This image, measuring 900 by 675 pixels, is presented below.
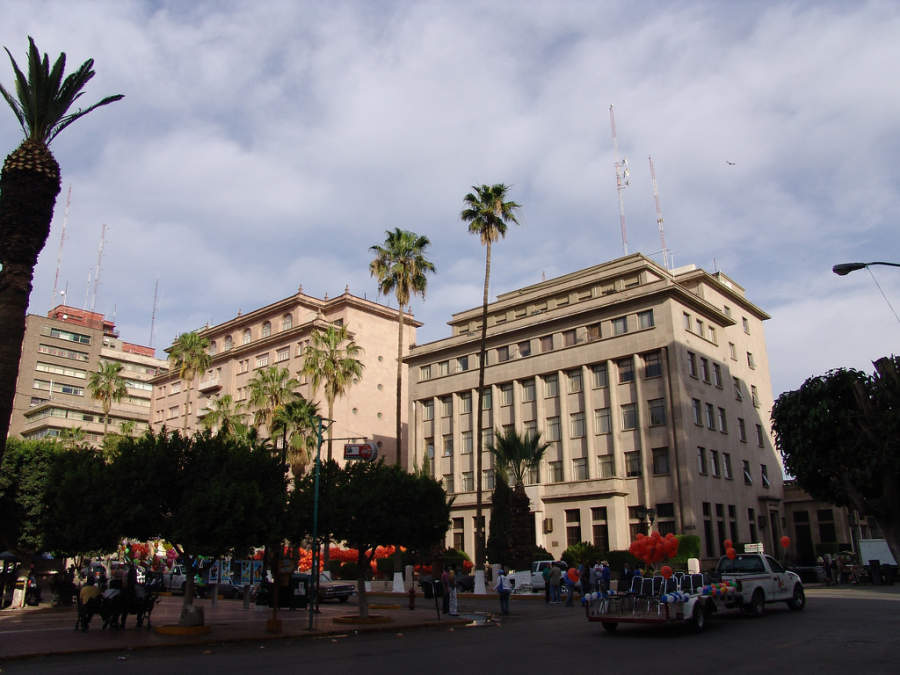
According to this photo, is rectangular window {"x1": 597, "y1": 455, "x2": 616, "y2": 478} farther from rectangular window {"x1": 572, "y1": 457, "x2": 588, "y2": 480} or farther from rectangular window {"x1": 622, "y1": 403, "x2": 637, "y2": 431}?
rectangular window {"x1": 622, "y1": 403, "x2": 637, "y2": 431}

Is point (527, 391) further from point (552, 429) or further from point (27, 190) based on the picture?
point (27, 190)

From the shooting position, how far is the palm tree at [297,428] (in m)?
50.9

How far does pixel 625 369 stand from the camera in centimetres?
5178

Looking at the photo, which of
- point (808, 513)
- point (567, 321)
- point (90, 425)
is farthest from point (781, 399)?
point (90, 425)

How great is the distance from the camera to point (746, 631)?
698 inches

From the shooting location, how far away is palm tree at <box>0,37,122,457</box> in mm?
15078

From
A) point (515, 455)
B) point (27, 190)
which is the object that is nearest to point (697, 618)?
point (27, 190)

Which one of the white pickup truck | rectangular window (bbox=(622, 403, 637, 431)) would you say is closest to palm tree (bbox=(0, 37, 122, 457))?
the white pickup truck

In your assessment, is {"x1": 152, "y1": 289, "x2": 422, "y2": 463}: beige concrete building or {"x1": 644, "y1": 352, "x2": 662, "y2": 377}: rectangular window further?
{"x1": 152, "y1": 289, "x2": 422, "y2": 463}: beige concrete building

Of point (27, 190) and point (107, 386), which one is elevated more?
point (107, 386)

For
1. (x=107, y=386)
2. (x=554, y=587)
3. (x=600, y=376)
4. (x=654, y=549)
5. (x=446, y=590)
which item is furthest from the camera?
(x=107, y=386)

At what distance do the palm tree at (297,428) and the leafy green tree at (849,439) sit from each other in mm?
31656

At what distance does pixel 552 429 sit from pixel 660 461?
931 centimetres

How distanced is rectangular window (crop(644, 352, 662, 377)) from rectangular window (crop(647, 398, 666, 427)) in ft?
6.20
